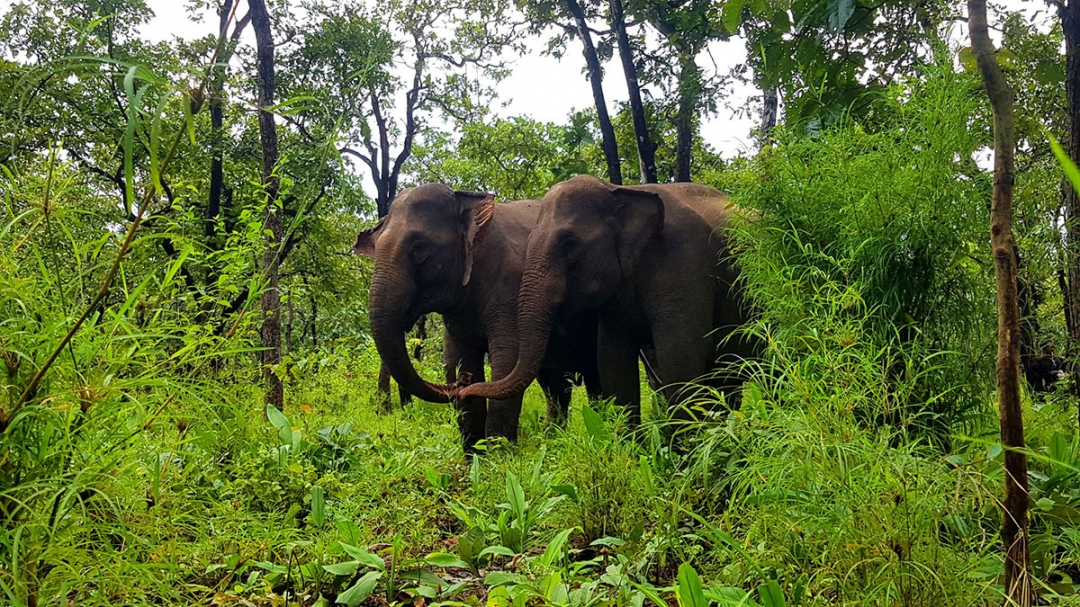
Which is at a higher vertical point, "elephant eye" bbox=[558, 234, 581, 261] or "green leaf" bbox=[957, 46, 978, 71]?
"green leaf" bbox=[957, 46, 978, 71]

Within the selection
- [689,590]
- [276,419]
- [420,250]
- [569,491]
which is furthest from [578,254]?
[689,590]

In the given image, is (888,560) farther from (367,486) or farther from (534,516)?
(367,486)

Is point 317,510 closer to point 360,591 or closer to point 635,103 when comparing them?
point 360,591

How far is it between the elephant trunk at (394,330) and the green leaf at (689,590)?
12.8ft

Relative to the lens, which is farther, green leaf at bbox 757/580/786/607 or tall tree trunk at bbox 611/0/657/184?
tall tree trunk at bbox 611/0/657/184

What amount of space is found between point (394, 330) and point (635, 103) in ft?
16.3

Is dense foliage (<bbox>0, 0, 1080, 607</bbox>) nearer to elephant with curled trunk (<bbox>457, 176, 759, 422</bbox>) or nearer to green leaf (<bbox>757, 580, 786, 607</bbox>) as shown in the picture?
green leaf (<bbox>757, 580, 786, 607</bbox>)

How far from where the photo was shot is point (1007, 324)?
5.86ft

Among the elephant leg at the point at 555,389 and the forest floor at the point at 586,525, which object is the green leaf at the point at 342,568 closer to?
the forest floor at the point at 586,525

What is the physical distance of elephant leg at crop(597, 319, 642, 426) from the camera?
600 centimetres

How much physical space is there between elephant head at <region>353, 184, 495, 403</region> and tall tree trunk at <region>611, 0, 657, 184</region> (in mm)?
3375

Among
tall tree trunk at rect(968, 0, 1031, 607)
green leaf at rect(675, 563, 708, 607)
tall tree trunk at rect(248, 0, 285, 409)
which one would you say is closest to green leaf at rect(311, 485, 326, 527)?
green leaf at rect(675, 563, 708, 607)

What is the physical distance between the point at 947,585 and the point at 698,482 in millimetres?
1514

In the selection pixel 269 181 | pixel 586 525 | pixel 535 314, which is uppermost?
pixel 269 181
